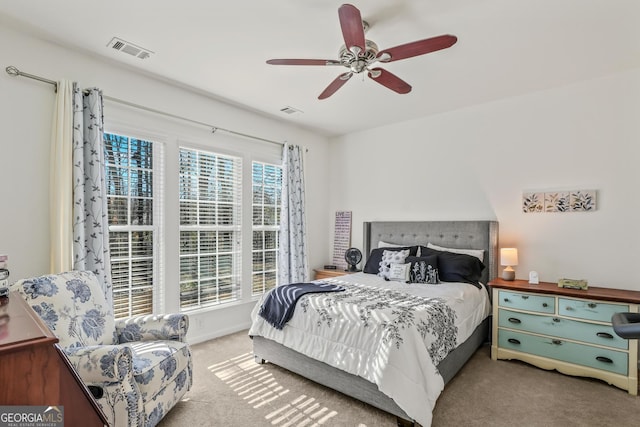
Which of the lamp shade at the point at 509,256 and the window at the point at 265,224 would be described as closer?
the lamp shade at the point at 509,256

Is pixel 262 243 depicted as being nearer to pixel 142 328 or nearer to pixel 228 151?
pixel 228 151

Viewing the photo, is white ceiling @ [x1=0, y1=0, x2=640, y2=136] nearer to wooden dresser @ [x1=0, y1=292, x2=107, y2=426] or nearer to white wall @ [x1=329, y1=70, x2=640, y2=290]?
white wall @ [x1=329, y1=70, x2=640, y2=290]

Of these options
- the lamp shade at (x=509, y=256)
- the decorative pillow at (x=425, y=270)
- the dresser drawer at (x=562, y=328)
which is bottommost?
the dresser drawer at (x=562, y=328)

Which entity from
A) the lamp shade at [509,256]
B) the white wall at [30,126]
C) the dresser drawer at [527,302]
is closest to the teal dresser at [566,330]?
the dresser drawer at [527,302]

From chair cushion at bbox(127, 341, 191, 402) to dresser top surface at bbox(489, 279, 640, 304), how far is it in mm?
2930

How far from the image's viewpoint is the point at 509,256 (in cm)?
342

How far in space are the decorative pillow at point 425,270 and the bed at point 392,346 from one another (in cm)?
14

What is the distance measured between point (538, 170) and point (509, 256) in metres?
1.03

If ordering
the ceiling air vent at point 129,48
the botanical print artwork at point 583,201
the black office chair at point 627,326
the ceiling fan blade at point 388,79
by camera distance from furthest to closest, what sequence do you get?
the botanical print artwork at point 583,201 → the ceiling air vent at point 129,48 → the ceiling fan blade at point 388,79 → the black office chair at point 627,326

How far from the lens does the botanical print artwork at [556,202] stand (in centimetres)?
335

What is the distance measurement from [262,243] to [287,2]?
3.00 metres

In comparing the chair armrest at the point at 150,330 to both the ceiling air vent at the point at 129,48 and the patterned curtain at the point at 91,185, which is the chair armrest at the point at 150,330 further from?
the ceiling air vent at the point at 129,48

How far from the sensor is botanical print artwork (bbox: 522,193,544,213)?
3500 millimetres

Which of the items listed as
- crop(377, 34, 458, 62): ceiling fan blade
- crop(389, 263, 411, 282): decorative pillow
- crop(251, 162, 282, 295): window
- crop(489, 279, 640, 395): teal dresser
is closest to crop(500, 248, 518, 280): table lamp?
crop(489, 279, 640, 395): teal dresser
